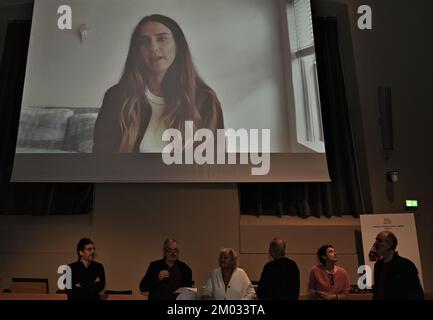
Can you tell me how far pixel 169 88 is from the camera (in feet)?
16.4

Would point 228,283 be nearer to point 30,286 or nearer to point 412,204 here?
point 30,286

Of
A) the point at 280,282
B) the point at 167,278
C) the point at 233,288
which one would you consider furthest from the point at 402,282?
the point at 167,278

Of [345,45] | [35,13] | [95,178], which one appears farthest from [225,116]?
[35,13]

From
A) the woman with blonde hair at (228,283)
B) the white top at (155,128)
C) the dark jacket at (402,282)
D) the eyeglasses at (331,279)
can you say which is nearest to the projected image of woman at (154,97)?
the white top at (155,128)

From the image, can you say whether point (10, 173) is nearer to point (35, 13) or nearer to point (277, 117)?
point (35, 13)

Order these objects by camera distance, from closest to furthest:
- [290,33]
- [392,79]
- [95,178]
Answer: [95,178]
[290,33]
[392,79]

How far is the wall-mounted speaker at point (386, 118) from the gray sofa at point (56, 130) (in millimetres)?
3508

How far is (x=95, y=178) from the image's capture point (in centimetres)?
473

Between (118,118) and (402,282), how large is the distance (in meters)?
3.38

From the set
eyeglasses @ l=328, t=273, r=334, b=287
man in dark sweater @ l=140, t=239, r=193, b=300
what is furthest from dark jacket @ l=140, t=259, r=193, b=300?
eyeglasses @ l=328, t=273, r=334, b=287

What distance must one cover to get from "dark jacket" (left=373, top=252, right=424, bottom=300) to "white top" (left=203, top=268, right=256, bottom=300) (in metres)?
1.03

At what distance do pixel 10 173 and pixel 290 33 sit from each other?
3838 mm

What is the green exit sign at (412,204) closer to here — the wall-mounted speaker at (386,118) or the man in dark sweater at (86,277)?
the wall-mounted speaker at (386,118)

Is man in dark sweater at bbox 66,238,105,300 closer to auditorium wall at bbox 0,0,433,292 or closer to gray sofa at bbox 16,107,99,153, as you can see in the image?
auditorium wall at bbox 0,0,433,292
